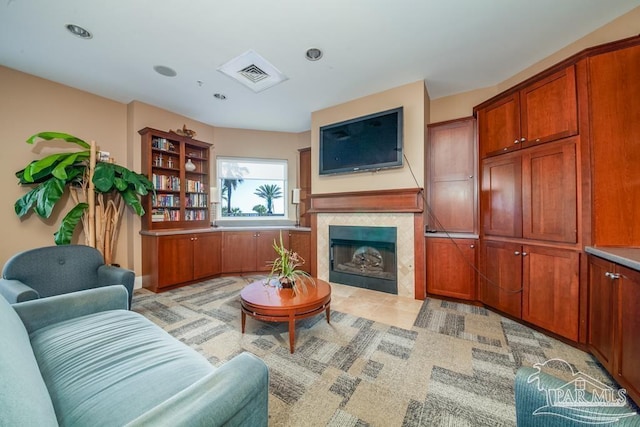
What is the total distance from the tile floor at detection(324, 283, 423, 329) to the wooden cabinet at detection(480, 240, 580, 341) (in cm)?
86

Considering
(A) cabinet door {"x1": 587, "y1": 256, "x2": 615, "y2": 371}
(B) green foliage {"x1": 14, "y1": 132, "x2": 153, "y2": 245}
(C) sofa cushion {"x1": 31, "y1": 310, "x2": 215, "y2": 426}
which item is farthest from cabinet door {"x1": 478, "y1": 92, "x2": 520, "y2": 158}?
(B) green foliage {"x1": 14, "y1": 132, "x2": 153, "y2": 245}

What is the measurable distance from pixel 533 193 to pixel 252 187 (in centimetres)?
436

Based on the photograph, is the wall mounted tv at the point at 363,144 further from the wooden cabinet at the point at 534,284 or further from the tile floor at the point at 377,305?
the tile floor at the point at 377,305

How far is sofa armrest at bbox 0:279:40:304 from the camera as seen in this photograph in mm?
1650

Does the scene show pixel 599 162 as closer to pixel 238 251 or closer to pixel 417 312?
pixel 417 312

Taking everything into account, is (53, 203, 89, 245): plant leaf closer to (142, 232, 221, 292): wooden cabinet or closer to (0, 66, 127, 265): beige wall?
(0, 66, 127, 265): beige wall

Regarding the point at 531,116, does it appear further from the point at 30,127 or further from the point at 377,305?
the point at 30,127

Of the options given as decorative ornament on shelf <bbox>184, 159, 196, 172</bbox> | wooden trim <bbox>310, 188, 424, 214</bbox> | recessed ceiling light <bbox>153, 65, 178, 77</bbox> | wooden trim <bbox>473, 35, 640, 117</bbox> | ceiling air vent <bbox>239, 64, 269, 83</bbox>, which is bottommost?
wooden trim <bbox>310, 188, 424, 214</bbox>

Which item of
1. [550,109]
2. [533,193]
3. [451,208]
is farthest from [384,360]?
[550,109]

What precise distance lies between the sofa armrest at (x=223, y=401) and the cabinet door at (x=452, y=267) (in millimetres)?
2828

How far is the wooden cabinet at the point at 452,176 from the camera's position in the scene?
3.11 meters

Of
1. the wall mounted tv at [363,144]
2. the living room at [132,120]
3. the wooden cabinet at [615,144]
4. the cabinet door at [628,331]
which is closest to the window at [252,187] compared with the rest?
the living room at [132,120]

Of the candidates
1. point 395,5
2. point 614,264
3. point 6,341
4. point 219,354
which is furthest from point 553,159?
point 6,341

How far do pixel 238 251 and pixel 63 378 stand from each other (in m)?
3.34
